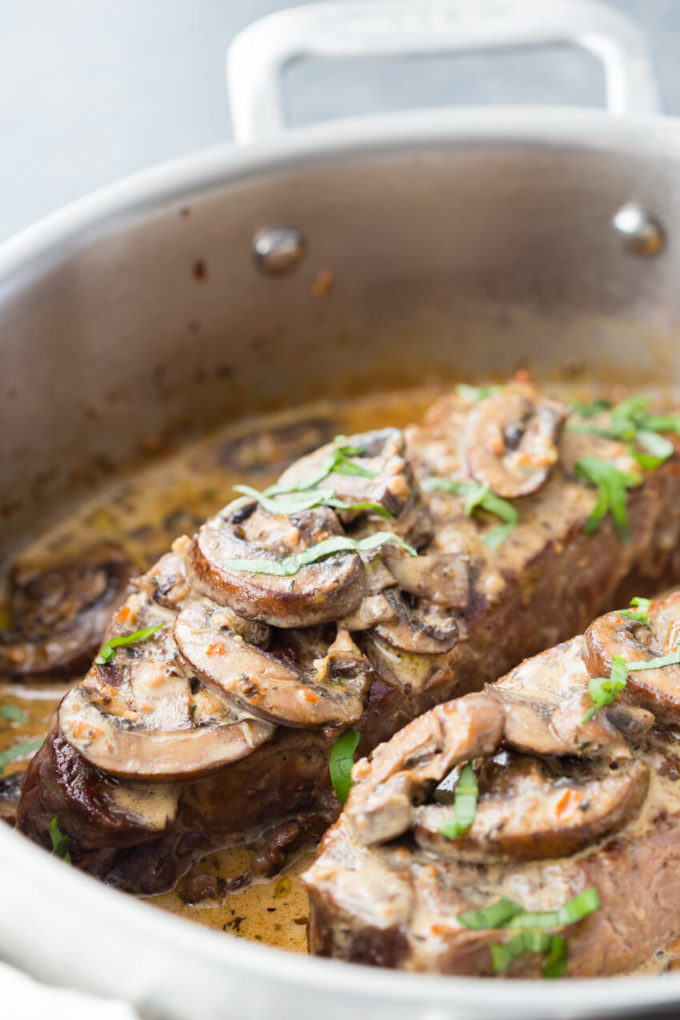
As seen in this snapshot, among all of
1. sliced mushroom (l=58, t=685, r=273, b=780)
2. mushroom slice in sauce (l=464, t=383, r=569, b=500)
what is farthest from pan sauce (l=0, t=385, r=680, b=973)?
mushroom slice in sauce (l=464, t=383, r=569, b=500)

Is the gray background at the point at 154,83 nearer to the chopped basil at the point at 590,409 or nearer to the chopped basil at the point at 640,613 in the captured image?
the chopped basil at the point at 590,409

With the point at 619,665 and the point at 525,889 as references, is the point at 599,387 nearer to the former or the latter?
the point at 619,665

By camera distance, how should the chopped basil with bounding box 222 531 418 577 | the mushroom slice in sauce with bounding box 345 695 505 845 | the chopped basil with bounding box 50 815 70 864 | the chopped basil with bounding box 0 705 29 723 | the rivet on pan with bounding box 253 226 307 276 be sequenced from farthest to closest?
the rivet on pan with bounding box 253 226 307 276, the chopped basil with bounding box 0 705 29 723, the chopped basil with bounding box 222 531 418 577, the chopped basil with bounding box 50 815 70 864, the mushroom slice in sauce with bounding box 345 695 505 845

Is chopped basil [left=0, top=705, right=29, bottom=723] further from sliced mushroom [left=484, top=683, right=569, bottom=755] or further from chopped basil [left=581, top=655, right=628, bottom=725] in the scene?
chopped basil [left=581, top=655, right=628, bottom=725]

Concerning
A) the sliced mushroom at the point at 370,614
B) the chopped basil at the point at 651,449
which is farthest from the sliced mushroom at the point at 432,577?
the chopped basil at the point at 651,449

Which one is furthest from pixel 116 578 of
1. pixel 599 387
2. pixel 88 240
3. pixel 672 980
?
pixel 672 980

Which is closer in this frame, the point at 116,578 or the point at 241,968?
the point at 241,968

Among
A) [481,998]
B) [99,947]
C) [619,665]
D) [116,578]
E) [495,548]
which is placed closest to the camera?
[481,998]

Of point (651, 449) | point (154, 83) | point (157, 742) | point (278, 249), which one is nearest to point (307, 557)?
point (157, 742)
